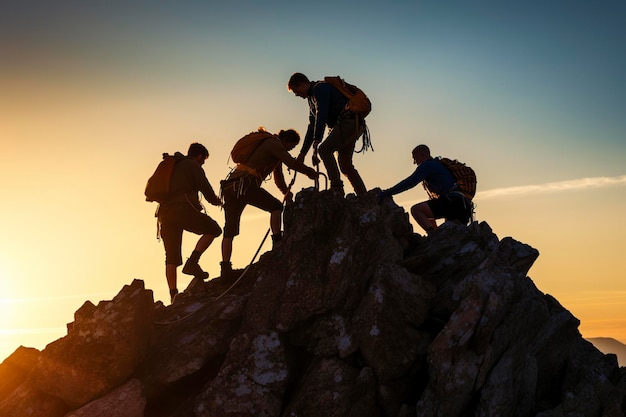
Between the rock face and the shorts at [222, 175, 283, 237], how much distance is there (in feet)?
5.32

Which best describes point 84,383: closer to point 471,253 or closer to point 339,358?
point 339,358

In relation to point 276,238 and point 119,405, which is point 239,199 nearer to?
point 276,238

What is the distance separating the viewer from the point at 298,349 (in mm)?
18906

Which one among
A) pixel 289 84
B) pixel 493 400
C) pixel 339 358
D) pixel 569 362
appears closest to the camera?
pixel 493 400

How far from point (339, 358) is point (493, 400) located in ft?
12.5

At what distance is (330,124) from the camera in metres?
22.0

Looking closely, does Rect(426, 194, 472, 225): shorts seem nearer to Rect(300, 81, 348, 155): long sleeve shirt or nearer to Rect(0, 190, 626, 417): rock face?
Rect(0, 190, 626, 417): rock face

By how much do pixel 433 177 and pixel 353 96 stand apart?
3548mm

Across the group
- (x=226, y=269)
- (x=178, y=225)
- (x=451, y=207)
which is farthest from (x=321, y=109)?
(x=226, y=269)

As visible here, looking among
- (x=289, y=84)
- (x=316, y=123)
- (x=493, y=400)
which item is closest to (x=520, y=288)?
(x=493, y=400)

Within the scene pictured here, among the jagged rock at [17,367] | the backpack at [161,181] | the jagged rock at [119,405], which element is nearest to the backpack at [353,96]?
the backpack at [161,181]

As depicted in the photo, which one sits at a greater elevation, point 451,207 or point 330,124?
point 330,124

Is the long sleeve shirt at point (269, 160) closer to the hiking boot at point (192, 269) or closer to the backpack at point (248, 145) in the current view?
the backpack at point (248, 145)

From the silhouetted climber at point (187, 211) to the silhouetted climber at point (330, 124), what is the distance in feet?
10.2
